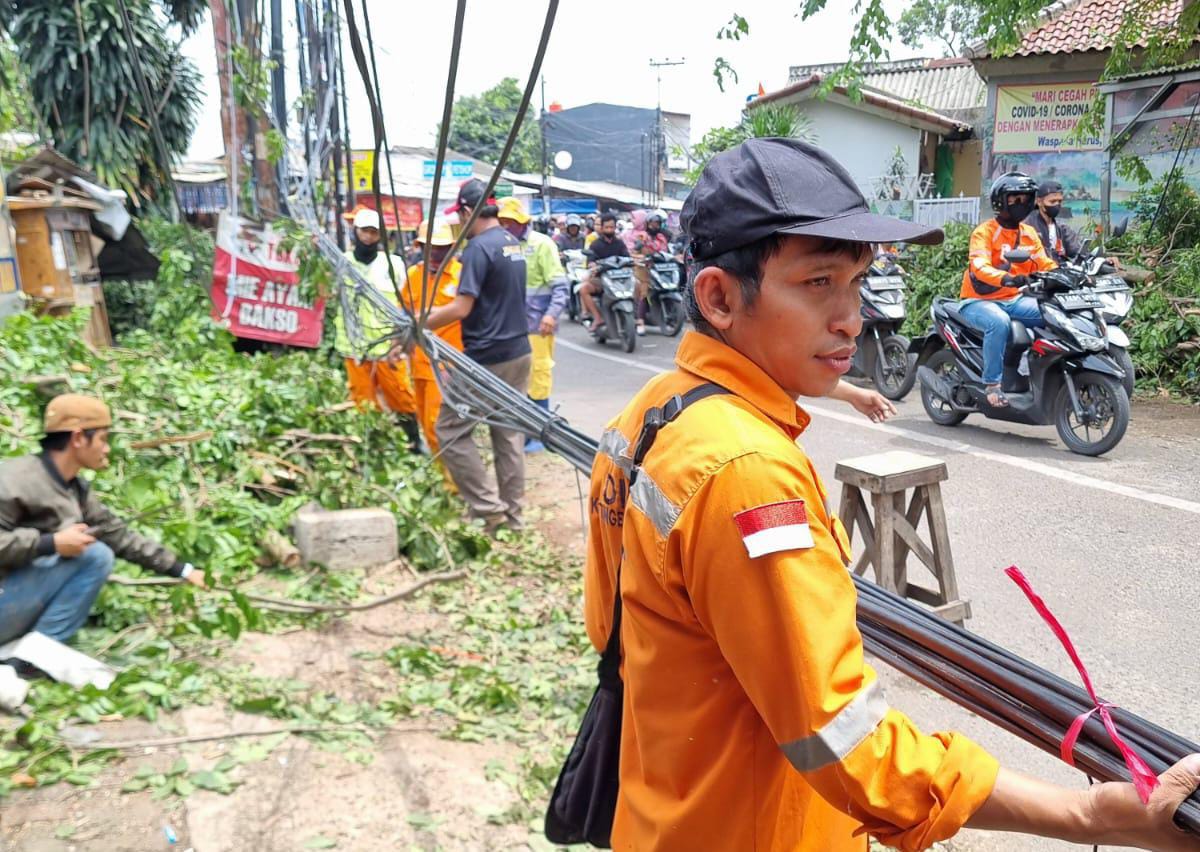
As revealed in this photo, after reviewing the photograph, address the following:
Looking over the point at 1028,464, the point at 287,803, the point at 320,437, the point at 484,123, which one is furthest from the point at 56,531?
the point at 484,123

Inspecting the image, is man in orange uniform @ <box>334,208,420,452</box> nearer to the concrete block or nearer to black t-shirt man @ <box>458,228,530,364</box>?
black t-shirt man @ <box>458,228,530,364</box>

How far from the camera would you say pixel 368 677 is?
3904 mm

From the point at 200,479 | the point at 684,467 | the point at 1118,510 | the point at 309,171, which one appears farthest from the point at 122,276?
the point at 684,467

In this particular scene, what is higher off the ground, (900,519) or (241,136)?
(241,136)

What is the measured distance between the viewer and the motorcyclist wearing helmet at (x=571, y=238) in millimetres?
19766

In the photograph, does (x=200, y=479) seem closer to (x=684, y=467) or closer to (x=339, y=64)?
(x=339, y=64)

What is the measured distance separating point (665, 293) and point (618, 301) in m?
1.40

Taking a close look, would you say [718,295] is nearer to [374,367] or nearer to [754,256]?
[754,256]

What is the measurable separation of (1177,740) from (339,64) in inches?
246

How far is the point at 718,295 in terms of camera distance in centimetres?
132

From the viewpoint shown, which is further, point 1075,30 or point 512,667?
point 1075,30

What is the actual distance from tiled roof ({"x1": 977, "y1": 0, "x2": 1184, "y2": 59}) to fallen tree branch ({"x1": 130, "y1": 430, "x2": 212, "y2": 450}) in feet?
46.1

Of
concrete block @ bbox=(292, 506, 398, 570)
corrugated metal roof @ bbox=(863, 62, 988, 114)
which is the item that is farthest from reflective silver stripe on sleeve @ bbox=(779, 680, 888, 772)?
corrugated metal roof @ bbox=(863, 62, 988, 114)

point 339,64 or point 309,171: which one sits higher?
point 339,64
